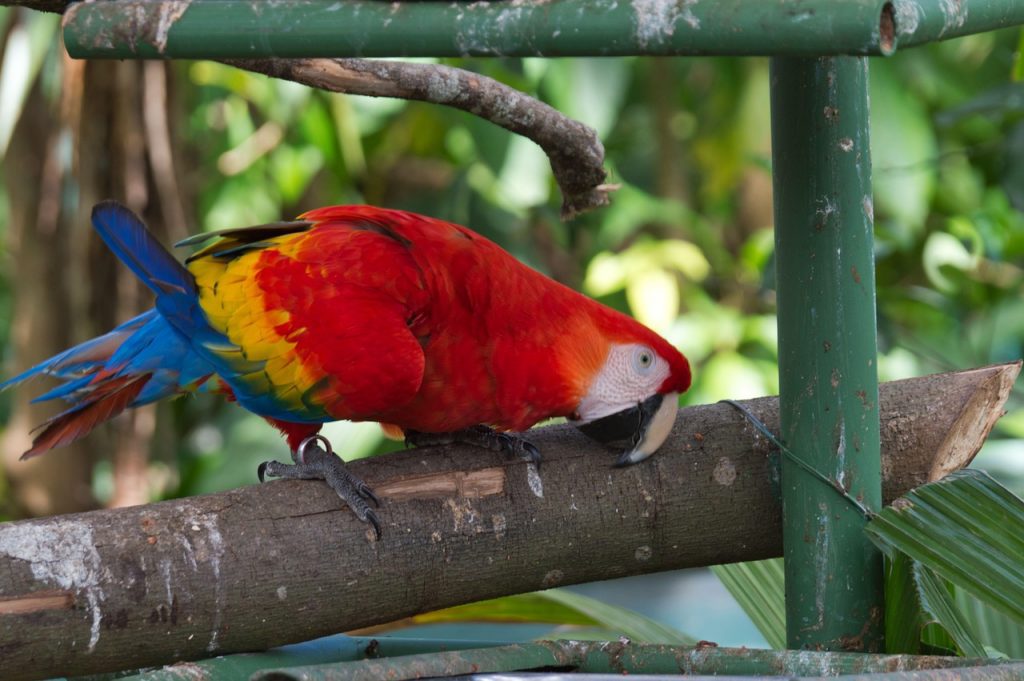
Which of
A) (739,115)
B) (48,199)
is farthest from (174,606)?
(739,115)

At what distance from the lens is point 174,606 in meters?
0.85

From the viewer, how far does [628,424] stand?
1.06m

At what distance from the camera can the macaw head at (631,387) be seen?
3.48ft

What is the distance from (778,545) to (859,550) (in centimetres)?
14

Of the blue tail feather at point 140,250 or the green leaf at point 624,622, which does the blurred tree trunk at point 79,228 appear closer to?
the blue tail feather at point 140,250

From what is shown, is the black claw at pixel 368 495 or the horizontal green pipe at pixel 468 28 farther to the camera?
the black claw at pixel 368 495

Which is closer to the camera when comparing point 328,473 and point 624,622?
point 328,473

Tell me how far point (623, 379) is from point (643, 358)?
0.03 metres

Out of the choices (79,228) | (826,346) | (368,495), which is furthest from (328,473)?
(79,228)

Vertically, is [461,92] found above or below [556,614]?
above

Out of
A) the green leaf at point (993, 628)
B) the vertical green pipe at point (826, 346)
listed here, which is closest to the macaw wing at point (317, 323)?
the vertical green pipe at point (826, 346)

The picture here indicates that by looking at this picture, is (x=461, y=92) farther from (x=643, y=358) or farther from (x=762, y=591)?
(x=762, y=591)

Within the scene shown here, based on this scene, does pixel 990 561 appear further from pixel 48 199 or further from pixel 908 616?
pixel 48 199

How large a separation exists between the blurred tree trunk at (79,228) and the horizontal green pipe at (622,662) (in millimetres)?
1461
